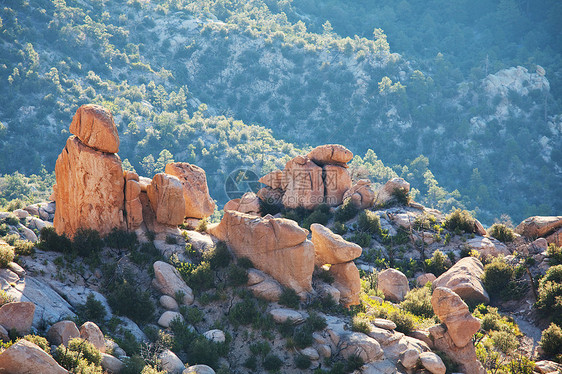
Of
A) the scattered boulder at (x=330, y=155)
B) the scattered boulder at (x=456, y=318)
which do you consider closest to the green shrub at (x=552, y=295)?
the scattered boulder at (x=456, y=318)

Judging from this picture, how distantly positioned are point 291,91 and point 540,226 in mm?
93474

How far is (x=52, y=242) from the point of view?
92.0 feet

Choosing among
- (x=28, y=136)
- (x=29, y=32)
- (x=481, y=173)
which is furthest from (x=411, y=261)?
(x=29, y=32)

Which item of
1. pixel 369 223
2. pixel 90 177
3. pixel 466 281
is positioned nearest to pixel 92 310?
pixel 90 177

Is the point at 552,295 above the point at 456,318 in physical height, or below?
above

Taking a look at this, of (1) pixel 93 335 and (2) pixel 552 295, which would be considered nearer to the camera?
(1) pixel 93 335

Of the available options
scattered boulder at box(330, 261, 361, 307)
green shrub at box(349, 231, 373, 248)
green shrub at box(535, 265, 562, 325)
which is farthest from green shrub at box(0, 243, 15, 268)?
green shrub at box(535, 265, 562, 325)

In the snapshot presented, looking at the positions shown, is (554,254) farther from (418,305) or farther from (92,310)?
(92,310)

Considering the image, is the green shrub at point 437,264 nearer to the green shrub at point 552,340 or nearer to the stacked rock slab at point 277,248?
the green shrub at point 552,340

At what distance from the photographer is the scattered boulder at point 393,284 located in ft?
112

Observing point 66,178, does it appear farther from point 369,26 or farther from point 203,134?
point 369,26

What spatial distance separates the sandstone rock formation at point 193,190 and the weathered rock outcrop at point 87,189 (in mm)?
6867

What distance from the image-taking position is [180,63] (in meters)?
127

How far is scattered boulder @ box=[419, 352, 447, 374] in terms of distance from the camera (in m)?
24.8
